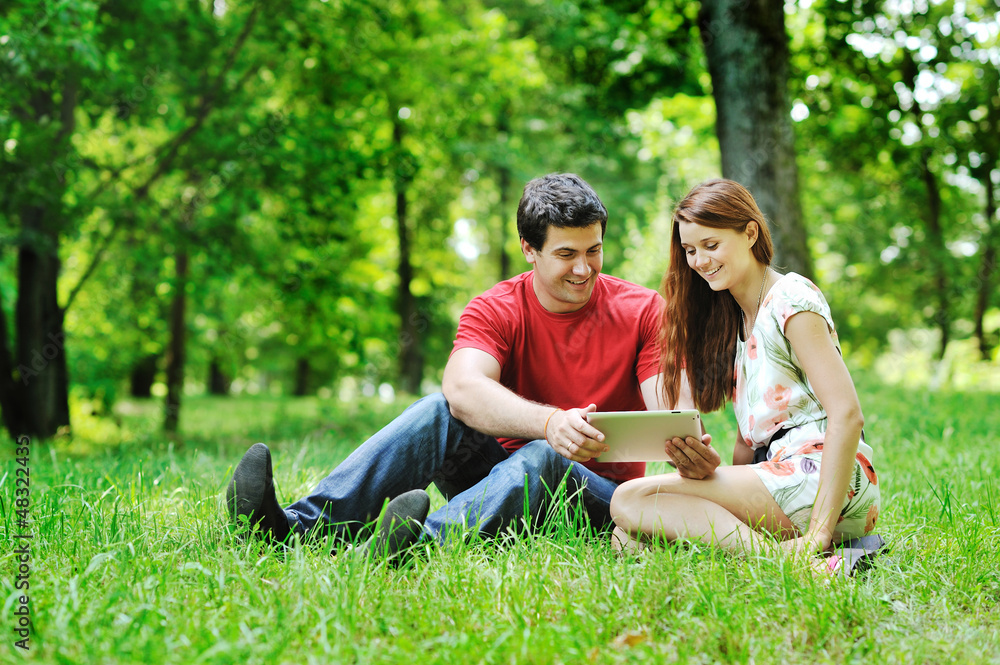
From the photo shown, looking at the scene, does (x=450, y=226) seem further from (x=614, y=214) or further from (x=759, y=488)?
(x=759, y=488)

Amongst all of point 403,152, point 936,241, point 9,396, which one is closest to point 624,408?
point 403,152

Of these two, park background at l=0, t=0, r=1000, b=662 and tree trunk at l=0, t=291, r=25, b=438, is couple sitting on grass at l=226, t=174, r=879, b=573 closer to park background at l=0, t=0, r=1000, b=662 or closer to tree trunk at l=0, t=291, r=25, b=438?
park background at l=0, t=0, r=1000, b=662

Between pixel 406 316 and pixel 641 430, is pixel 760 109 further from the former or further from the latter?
pixel 406 316

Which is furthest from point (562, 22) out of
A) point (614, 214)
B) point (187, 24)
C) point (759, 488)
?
point (759, 488)

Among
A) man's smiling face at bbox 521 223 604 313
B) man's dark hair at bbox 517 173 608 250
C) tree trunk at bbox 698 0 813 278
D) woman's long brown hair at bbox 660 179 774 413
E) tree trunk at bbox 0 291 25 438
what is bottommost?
tree trunk at bbox 0 291 25 438

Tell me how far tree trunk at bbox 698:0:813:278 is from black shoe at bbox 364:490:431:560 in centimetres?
435

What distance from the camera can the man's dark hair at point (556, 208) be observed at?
2.89 meters

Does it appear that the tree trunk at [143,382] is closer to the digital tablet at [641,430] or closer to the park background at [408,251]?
the park background at [408,251]

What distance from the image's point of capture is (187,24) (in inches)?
267

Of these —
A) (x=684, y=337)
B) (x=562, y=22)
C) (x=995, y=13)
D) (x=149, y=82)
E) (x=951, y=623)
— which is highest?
(x=995, y=13)

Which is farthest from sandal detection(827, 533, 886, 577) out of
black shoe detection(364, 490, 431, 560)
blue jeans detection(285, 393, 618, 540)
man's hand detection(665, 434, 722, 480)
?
black shoe detection(364, 490, 431, 560)

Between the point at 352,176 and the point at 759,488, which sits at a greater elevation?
the point at 352,176

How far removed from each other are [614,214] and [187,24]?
750cm

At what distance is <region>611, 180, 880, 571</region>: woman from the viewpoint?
2.18 m
